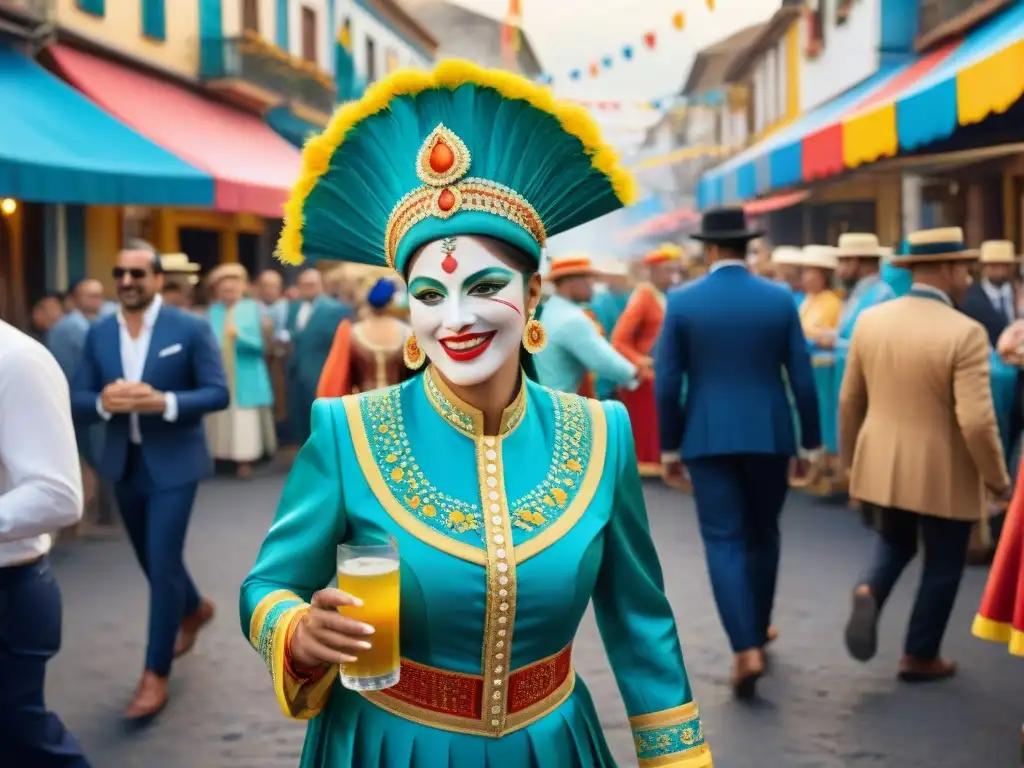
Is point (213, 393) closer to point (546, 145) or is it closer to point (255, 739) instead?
point (255, 739)

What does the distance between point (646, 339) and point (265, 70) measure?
1090 cm

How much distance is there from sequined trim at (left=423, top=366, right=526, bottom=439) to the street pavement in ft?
8.34

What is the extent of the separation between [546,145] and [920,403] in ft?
11.5

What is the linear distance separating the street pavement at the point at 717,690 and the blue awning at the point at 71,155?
358 centimetres

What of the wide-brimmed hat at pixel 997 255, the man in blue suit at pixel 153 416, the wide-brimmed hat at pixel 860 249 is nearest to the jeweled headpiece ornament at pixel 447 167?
the man in blue suit at pixel 153 416

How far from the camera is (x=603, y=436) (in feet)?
8.05

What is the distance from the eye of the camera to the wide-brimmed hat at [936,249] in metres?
5.38

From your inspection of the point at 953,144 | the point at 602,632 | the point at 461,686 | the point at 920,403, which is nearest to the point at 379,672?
the point at 461,686

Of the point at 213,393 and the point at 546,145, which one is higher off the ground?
the point at 546,145

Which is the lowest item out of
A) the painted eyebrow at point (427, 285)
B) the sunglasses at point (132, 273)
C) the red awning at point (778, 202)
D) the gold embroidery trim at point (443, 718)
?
the gold embroidery trim at point (443, 718)

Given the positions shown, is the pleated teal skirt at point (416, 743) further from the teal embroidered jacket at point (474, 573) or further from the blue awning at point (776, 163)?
the blue awning at point (776, 163)

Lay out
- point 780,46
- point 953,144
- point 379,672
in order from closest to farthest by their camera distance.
→ point 379,672
point 953,144
point 780,46

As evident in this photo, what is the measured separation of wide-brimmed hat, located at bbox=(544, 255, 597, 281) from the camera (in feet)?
27.7

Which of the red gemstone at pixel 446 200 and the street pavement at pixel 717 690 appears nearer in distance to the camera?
the red gemstone at pixel 446 200
